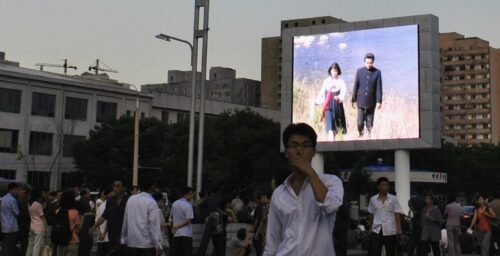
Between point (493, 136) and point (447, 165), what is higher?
point (493, 136)

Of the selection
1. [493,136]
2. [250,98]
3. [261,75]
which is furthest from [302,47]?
[493,136]

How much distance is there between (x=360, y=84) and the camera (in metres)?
32.8

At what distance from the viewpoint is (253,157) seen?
177 ft

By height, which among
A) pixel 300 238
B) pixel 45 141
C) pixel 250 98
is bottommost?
pixel 300 238

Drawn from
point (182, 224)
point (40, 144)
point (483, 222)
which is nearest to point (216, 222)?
point (182, 224)

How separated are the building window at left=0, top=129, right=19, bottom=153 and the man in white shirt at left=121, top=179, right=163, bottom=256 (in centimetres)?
5284

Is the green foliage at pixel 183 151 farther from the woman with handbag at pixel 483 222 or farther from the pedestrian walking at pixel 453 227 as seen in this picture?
the woman with handbag at pixel 483 222

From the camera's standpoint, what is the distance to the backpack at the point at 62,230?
A: 11.4 m

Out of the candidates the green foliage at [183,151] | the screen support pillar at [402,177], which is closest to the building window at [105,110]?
the green foliage at [183,151]

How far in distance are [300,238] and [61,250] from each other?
28.1 ft

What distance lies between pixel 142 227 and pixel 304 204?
6.02 meters

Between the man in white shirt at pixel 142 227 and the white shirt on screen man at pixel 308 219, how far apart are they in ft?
19.1

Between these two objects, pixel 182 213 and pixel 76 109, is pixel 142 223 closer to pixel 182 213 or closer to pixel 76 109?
pixel 182 213

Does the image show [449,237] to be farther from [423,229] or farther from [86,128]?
[86,128]
